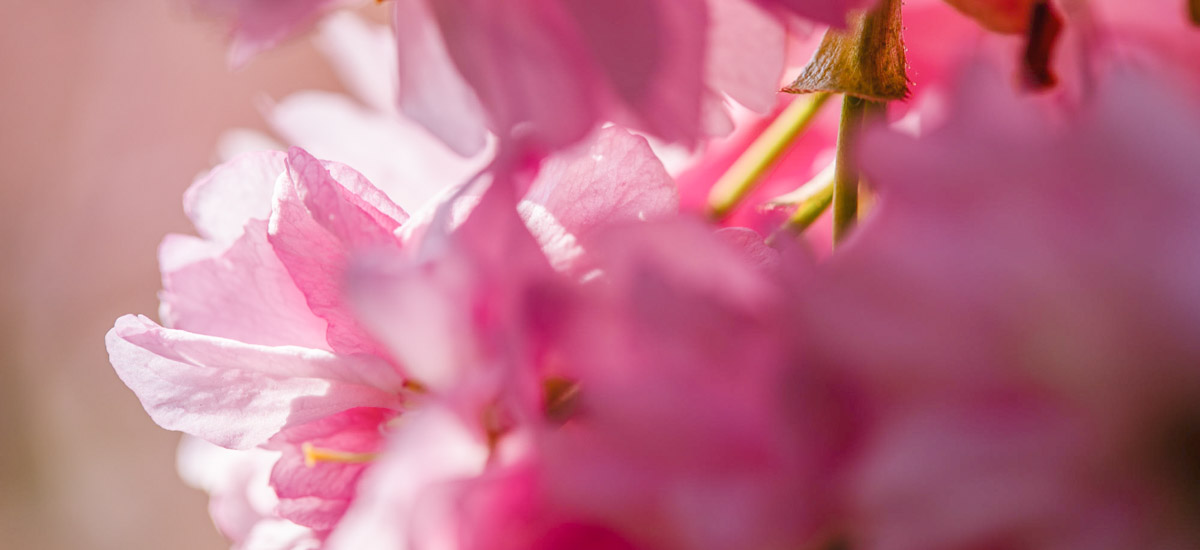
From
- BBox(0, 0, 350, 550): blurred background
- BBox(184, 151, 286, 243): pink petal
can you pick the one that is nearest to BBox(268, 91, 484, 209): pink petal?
BBox(184, 151, 286, 243): pink petal

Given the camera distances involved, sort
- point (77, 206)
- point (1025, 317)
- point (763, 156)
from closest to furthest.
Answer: point (1025, 317) < point (763, 156) < point (77, 206)

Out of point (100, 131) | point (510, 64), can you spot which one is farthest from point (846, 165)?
point (100, 131)

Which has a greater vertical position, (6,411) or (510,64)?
(510,64)

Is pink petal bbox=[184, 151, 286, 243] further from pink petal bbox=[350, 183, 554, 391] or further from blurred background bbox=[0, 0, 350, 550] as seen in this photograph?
blurred background bbox=[0, 0, 350, 550]

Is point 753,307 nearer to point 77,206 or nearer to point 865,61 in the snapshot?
point 865,61

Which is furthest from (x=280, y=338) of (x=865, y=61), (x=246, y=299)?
(x=865, y=61)

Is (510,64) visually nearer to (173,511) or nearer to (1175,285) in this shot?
(1175,285)
